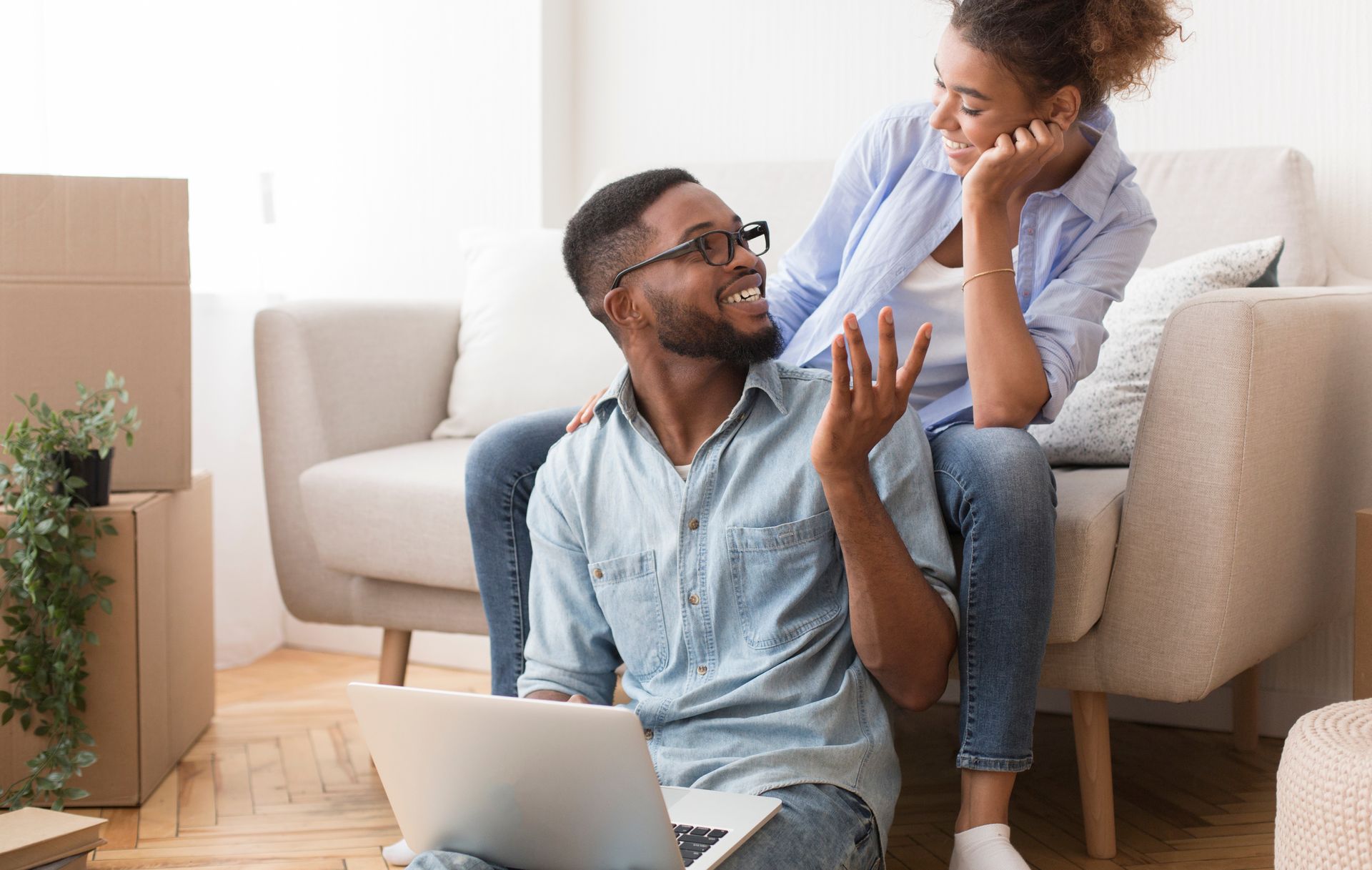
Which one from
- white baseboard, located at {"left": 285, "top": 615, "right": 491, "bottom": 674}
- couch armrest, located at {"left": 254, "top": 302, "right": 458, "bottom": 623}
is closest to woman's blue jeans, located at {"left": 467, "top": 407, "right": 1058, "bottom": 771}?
couch armrest, located at {"left": 254, "top": 302, "right": 458, "bottom": 623}

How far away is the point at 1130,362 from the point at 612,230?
0.81 meters

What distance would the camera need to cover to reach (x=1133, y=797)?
1.74 meters

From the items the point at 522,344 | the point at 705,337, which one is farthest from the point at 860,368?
the point at 522,344


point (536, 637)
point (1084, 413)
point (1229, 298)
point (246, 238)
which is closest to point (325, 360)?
point (246, 238)

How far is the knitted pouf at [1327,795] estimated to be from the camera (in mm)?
924

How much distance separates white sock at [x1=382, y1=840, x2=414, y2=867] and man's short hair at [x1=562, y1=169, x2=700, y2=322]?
26.6 inches

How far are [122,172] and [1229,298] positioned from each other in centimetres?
200

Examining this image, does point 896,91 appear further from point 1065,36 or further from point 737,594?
point 737,594

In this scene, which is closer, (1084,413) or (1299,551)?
(1299,551)

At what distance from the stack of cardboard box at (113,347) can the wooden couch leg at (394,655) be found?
0.31 m

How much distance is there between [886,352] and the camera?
1.06 metres

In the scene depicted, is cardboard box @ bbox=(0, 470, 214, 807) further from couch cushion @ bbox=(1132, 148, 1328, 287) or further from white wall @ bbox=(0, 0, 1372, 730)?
couch cushion @ bbox=(1132, 148, 1328, 287)

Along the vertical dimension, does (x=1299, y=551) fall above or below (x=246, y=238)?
below

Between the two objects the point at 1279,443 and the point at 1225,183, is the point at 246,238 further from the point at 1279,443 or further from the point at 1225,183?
the point at 1279,443
